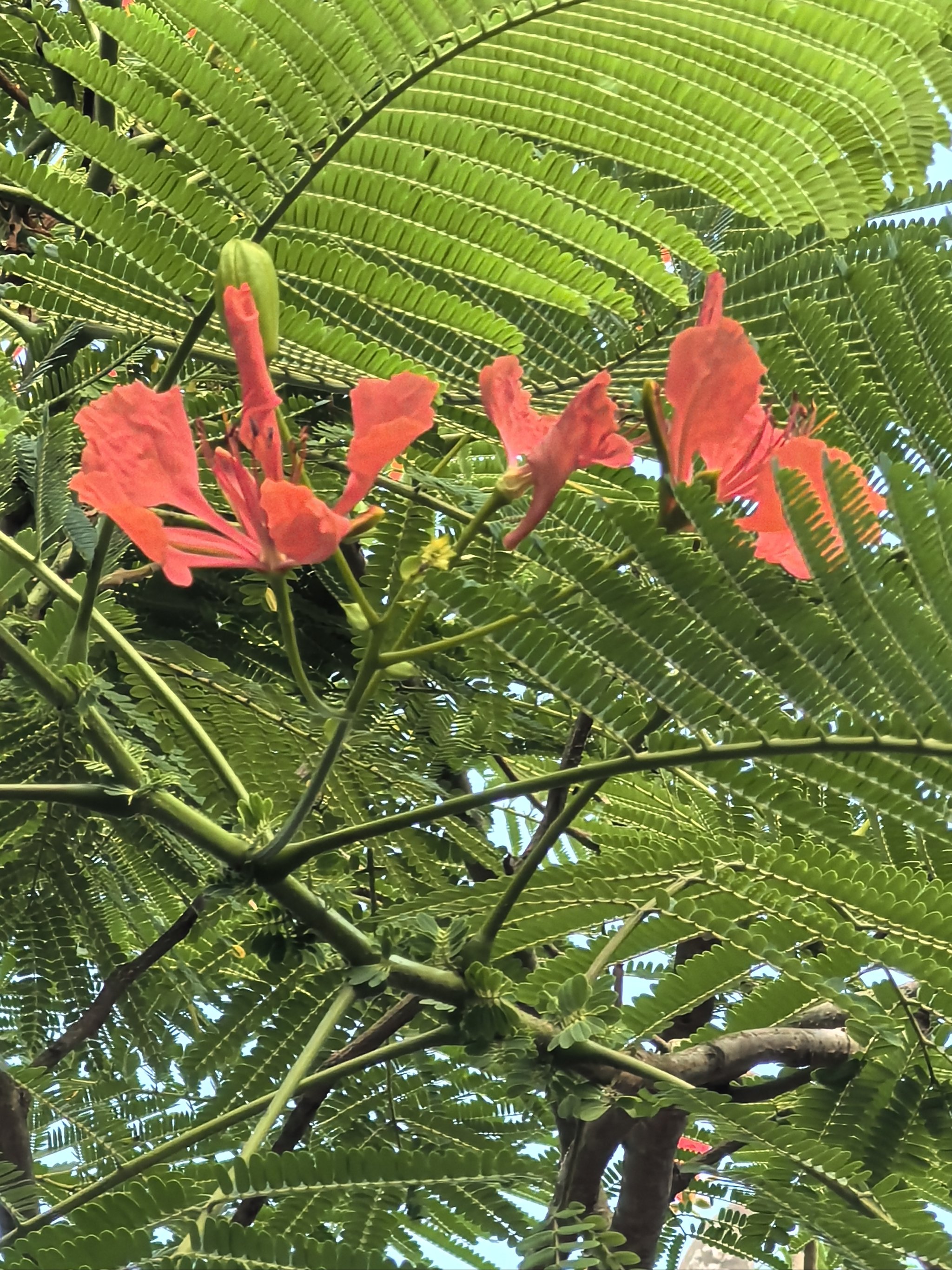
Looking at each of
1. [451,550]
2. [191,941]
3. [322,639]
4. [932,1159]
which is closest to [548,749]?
[322,639]

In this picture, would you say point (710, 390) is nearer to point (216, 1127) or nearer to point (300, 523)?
point (300, 523)

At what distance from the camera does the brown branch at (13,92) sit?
1.72 metres

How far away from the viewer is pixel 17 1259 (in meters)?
0.82

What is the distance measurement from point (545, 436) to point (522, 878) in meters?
0.30

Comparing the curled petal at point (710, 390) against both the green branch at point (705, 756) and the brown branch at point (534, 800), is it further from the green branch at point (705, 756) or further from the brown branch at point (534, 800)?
the brown branch at point (534, 800)

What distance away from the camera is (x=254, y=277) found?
0.77 meters

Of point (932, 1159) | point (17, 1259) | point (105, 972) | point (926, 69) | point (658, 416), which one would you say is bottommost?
point (17, 1259)

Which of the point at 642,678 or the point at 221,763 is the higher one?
the point at 642,678

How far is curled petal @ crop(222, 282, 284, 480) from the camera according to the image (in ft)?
2.41

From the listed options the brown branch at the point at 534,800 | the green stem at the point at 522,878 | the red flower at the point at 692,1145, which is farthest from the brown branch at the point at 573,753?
the red flower at the point at 692,1145

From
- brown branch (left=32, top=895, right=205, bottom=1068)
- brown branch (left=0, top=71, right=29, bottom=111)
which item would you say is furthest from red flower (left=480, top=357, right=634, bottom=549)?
brown branch (left=0, top=71, right=29, bottom=111)

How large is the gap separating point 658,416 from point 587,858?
35cm

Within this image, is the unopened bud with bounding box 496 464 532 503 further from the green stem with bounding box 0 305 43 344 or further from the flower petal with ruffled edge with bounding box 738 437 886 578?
the green stem with bounding box 0 305 43 344

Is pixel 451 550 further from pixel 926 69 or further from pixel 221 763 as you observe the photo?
pixel 926 69
